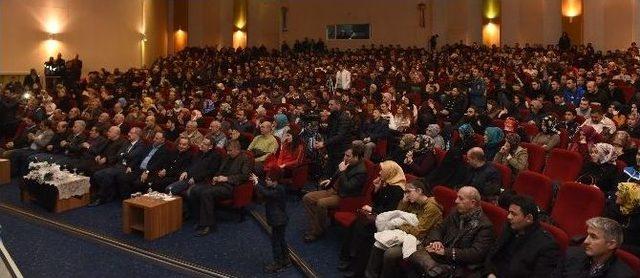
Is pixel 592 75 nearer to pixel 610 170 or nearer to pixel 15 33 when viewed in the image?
pixel 610 170

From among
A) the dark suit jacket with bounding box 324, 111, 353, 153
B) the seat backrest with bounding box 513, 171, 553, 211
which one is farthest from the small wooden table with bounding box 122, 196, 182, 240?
→ the seat backrest with bounding box 513, 171, 553, 211

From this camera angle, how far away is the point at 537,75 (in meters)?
12.1

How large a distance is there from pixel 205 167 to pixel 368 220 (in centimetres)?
254

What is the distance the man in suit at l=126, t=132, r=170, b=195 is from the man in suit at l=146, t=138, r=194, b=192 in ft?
0.17

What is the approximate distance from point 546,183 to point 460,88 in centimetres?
653

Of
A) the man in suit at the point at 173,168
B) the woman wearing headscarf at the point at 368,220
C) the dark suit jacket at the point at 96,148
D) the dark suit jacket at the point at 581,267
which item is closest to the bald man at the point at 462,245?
the dark suit jacket at the point at 581,267

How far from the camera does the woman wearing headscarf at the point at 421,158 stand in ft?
20.4

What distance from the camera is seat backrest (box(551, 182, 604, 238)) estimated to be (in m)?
4.06

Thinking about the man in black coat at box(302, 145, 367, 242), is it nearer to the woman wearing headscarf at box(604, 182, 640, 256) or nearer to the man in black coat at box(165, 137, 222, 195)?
the man in black coat at box(165, 137, 222, 195)

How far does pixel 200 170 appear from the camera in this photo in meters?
6.46

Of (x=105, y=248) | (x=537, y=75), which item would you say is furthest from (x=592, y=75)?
(x=105, y=248)

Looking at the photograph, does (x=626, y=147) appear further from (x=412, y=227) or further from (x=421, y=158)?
(x=412, y=227)

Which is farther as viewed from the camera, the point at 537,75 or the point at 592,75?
the point at 537,75

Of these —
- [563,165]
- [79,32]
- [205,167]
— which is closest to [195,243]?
[205,167]
